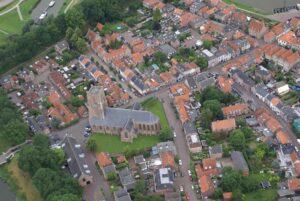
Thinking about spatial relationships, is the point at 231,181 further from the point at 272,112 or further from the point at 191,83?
the point at 191,83

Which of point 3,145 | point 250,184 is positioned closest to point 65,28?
point 3,145

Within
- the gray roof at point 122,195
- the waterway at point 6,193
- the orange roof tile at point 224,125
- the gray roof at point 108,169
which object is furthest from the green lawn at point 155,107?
the waterway at point 6,193

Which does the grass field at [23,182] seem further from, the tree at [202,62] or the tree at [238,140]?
the tree at [202,62]

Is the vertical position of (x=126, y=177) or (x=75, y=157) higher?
(x=75, y=157)

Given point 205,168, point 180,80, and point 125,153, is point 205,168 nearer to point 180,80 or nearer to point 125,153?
point 125,153

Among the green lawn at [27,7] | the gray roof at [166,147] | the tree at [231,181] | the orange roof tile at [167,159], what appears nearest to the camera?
the tree at [231,181]

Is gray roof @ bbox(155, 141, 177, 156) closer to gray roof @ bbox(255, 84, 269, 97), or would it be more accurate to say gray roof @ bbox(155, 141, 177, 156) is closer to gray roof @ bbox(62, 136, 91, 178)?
gray roof @ bbox(62, 136, 91, 178)

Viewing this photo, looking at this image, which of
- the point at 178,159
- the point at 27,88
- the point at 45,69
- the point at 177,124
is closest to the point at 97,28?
the point at 45,69
